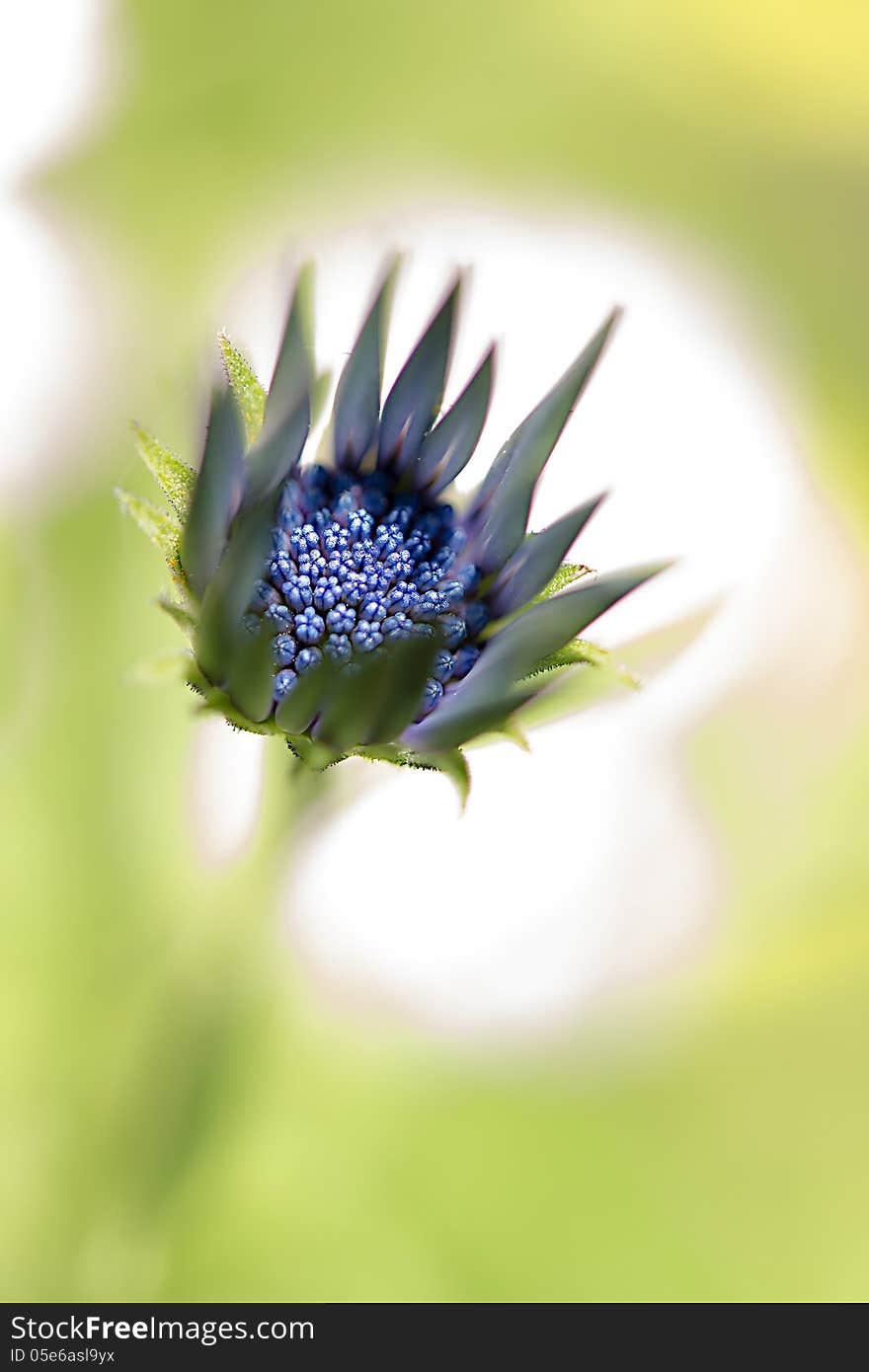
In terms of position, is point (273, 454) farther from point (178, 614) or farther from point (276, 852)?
point (276, 852)

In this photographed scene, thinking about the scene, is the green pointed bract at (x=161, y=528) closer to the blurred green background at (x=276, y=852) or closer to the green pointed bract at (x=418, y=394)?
the green pointed bract at (x=418, y=394)

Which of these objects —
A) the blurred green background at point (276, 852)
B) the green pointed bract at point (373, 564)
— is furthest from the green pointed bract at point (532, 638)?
the blurred green background at point (276, 852)

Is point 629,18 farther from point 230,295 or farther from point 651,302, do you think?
point 230,295

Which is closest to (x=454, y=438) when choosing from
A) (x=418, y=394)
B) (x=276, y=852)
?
(x=418, y=394)

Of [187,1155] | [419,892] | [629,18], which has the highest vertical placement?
[629,18]

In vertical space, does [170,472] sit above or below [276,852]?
above
